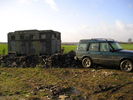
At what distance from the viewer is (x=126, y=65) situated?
959 centimetres

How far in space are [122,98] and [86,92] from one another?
137cm

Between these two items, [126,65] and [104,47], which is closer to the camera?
[126,65]

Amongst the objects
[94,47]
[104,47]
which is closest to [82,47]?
[94,47]

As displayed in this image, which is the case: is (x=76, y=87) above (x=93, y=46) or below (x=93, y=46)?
below

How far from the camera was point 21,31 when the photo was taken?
55.3ft

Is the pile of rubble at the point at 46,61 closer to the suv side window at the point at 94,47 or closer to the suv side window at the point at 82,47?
the suv side window at the point at 82,47

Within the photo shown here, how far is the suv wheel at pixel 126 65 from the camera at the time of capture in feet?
30.9

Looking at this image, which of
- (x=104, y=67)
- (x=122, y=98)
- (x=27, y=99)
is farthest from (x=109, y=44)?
(x=27, y=99)

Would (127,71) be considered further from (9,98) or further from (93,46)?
(9,98)

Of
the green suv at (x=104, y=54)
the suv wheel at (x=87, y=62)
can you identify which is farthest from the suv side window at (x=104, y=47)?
the suv wheel at (x=87, y=62)

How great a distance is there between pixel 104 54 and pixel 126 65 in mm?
1528

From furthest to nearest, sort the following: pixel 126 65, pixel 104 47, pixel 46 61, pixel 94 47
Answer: pixel 46 61, pixel 94 47, pixel 104 47, pixel 126 65

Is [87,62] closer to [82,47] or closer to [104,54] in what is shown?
[82,47]

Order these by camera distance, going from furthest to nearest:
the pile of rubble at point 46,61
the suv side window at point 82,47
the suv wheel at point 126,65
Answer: the pile of rubble at point 46,61, the suv side window at point 82,47, the suv wheel at point 126,65
